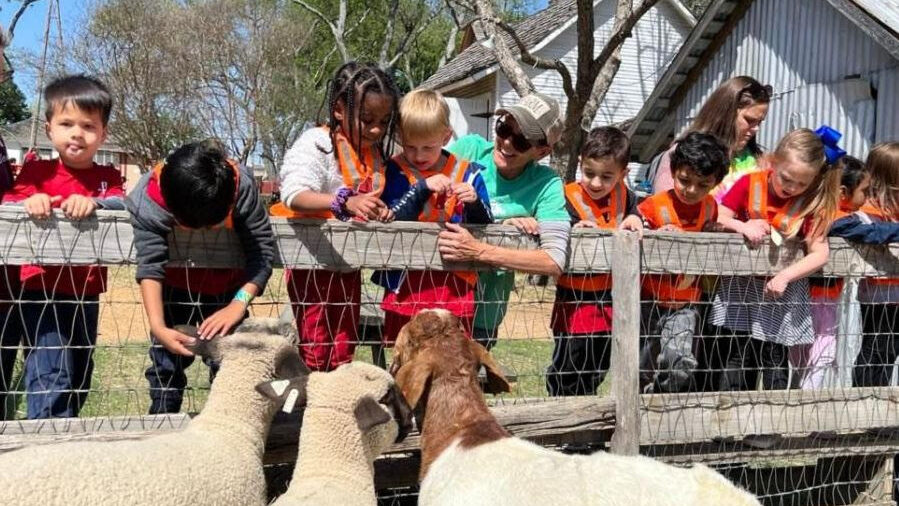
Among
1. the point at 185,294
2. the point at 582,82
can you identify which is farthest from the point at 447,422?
the point at 582,82

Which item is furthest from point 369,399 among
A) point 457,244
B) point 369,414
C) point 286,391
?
point 457,244

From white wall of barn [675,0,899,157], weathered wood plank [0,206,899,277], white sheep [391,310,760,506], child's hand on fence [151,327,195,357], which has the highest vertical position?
white wall of barn [675,0,899,157]

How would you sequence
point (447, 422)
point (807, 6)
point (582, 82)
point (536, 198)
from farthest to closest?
point (582, 82) → point (807, 6) → point (536, 198) → point (447, 422)

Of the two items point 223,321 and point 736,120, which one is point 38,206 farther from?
point 736,120

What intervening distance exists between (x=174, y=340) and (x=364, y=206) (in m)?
0.99

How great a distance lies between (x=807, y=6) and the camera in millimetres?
13430

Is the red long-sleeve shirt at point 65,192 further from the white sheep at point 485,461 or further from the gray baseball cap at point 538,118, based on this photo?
the gray baseball cap at point 538,118

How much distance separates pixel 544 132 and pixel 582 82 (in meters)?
10.3

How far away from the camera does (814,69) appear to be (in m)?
13.1

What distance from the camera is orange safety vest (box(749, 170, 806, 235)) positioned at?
4842 millimetres

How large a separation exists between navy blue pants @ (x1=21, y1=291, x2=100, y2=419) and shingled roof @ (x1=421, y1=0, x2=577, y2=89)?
22.3 m

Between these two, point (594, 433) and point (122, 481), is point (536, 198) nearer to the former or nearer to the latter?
point (594, 433)

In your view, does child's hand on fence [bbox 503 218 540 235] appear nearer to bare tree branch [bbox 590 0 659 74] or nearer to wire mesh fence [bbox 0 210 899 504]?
wire mesh fence [bbox 0 210 899 504]

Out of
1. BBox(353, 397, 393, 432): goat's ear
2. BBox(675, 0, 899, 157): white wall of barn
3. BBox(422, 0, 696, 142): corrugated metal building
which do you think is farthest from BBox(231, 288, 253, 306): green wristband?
BBox(422, 0, 696, 142): corrugated metal building
